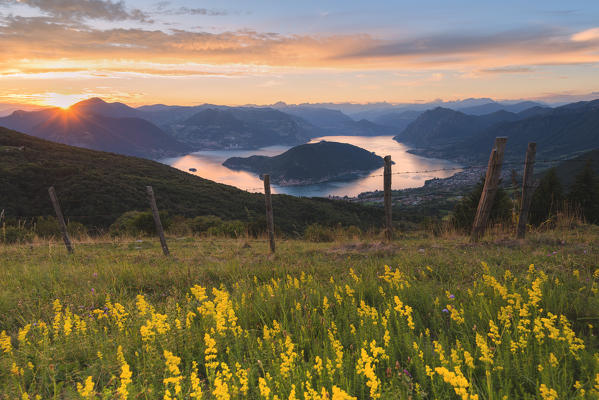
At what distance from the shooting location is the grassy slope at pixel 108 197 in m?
35.9

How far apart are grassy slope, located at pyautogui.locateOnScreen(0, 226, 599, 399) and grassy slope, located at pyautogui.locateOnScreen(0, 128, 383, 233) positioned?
25.4 metres

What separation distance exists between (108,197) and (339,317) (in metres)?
43.4

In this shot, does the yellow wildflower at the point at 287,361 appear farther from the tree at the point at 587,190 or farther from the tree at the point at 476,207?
the tree at the point at 587,190

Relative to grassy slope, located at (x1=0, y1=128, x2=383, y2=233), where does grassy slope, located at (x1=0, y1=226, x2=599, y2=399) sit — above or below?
above

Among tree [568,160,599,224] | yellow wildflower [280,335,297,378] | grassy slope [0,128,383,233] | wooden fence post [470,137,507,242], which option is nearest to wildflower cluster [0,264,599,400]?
yellow wildflower [280,335,297,378]

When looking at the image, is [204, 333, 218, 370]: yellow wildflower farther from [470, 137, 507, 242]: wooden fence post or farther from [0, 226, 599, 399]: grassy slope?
[470, 137, 507, 242]: wooden fence post

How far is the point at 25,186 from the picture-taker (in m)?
41.1

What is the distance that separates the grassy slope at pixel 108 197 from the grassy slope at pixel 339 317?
25.4m

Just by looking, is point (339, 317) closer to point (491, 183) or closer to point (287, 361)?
point (287, 361)

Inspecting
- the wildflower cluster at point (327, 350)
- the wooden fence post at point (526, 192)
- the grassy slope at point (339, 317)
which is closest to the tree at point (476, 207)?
the wooden fence post at point (526, 192)

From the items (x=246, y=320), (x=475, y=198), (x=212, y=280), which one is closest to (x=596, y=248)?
(x=246, y=320)

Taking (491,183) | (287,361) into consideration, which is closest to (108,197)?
(491,183)

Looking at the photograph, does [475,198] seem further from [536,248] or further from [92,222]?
[92,222]

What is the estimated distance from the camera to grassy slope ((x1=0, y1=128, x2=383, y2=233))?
118 feet
